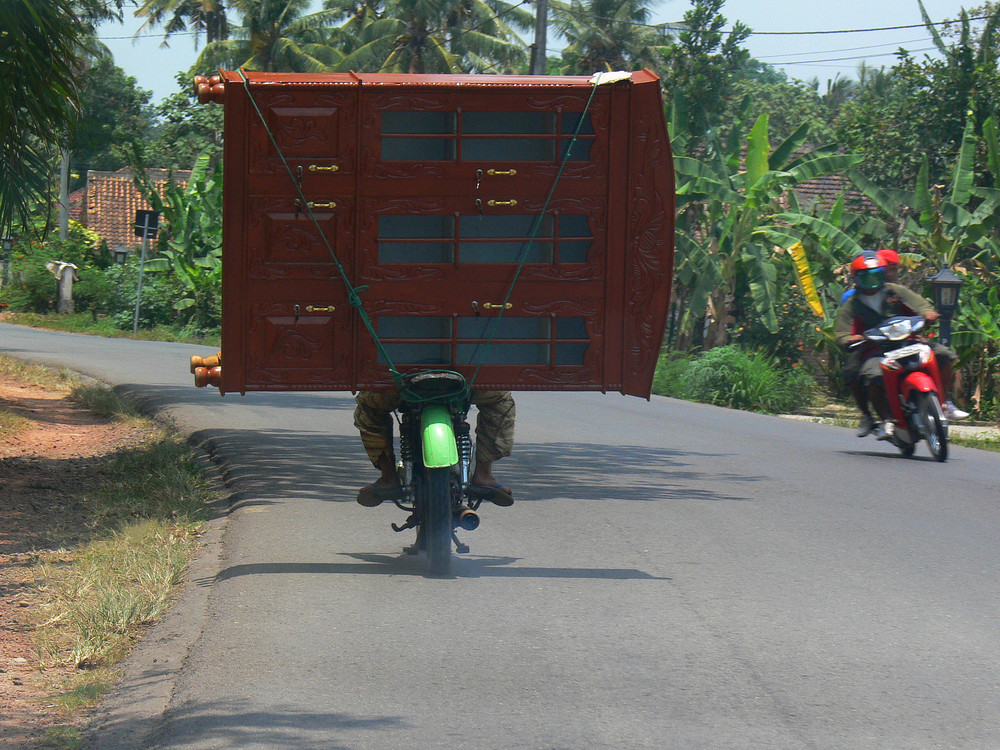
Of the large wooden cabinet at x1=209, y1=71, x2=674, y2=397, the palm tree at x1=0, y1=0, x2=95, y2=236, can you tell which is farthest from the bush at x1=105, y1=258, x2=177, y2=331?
the large wooden cabinet at x1=209, y1=71, x2=674, y2=397

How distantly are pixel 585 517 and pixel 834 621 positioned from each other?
291 cm

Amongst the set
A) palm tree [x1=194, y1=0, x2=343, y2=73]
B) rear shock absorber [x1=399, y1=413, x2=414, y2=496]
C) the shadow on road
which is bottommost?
the shadow on road

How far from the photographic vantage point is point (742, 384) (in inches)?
824

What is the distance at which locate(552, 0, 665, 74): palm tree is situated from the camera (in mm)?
48219

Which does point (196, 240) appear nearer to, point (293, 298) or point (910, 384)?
point (910, 384)

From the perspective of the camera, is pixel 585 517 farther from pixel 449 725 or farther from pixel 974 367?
pixel 974 367

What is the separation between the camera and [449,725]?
4195 mm

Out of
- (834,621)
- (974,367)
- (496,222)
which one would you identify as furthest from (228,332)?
(974,367)

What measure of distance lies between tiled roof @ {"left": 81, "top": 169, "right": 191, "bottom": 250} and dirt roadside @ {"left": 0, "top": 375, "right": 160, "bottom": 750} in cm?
4229

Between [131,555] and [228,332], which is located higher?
[228,332]

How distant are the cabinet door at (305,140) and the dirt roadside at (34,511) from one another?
2.34 m

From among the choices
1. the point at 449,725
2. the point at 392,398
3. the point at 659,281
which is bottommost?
the point at 449,725

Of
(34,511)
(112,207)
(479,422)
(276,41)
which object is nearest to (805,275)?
(34,511)

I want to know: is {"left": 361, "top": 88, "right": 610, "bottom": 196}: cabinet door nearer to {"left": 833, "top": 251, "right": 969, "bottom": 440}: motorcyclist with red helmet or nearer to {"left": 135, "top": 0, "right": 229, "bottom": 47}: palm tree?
{"left": 833, "top": 251, "right": 969, "bottom": 440}: motorcyclist with red helmet
